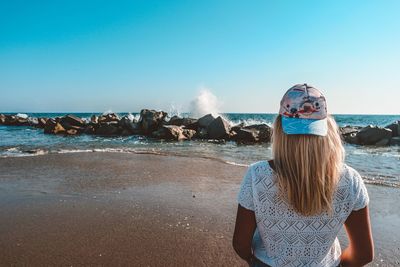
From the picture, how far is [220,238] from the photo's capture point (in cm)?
436

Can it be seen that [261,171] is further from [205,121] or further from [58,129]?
[58,129]

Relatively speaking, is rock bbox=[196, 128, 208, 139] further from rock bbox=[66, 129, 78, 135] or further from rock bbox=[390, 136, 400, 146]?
rock bbox=[390, 136, 400, 146]

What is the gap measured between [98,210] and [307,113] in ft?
15.0

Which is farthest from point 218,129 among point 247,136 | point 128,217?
point 128,217

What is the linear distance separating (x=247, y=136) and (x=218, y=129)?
7.16 feet

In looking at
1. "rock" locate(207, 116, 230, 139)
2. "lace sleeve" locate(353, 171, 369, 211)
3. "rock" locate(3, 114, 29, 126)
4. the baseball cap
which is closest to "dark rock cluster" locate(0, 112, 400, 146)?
"rock" locate(207, 116, 230, 139)

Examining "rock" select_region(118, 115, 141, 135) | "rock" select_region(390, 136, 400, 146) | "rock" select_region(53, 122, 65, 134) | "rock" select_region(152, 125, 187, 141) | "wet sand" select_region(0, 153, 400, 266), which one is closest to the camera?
"wet sand" select_region(0, 153, 400, 266)

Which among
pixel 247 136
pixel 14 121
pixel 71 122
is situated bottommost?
pixel 14 121

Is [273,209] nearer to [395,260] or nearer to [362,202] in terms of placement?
[362,202]

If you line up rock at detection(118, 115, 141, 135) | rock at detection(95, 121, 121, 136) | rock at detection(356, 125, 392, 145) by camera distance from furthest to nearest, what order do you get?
rock at detection(95, 121, 121, 136)
rock at detection(118, 115, 141, 135)
rock at detection(356, 125, 392, 145)

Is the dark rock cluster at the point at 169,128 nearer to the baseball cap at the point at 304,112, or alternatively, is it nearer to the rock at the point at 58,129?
the rock at the point at 58,129

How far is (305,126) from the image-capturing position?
156 cm

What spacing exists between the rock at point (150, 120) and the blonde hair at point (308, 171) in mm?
23768

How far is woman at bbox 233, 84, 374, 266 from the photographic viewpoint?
5.13 feet
